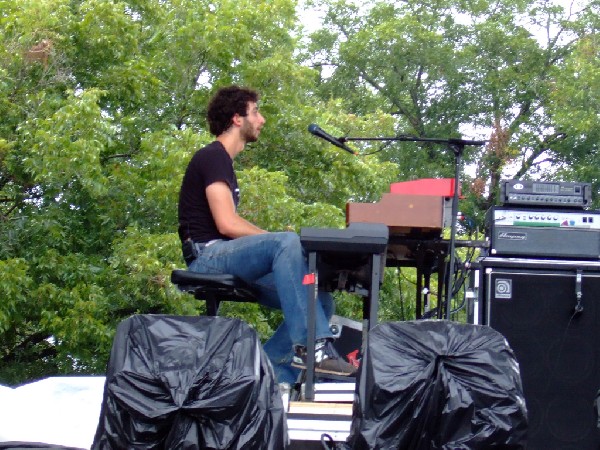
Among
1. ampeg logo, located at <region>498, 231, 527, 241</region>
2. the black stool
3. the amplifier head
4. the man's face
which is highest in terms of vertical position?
the man's face

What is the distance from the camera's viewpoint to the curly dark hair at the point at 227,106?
367cm

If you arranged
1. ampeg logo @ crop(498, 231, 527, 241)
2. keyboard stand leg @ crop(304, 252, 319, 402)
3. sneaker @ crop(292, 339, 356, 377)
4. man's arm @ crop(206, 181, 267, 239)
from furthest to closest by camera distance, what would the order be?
ampeg logo @ crop(498, 231, 527, 241), man's arm @ crop(206, 181, 267, 239), sneaker @ crop(292, 339, 356, 377), keyboard stand leg @ crop(304, 252, 319, 402)

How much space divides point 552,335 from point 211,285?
1.46m

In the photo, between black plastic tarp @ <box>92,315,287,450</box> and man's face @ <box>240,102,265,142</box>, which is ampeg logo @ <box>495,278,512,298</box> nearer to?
man's face @ <box>240,102,265,142</box>

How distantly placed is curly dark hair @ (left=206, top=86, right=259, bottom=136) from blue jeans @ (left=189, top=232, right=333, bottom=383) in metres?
0.54

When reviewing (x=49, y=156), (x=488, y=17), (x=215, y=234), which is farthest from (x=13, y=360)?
(x=488, y=17)

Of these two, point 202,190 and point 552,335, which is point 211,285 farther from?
point 552,335

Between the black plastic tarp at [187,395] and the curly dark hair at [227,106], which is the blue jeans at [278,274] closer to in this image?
the curly dark hair at [227,106]

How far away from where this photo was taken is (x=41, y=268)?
20.0ft

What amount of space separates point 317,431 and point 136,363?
65cm

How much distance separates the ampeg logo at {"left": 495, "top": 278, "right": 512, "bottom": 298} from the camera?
12.4 ft

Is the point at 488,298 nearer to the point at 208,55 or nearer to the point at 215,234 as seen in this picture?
the point at 215,234

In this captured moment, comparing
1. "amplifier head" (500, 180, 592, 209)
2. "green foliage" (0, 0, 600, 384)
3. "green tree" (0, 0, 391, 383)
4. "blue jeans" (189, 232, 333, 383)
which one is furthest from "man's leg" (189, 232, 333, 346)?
"green tree" (0, 0, 391, 383)

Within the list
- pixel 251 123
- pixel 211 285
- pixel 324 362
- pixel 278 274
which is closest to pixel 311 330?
pixel 324 362
